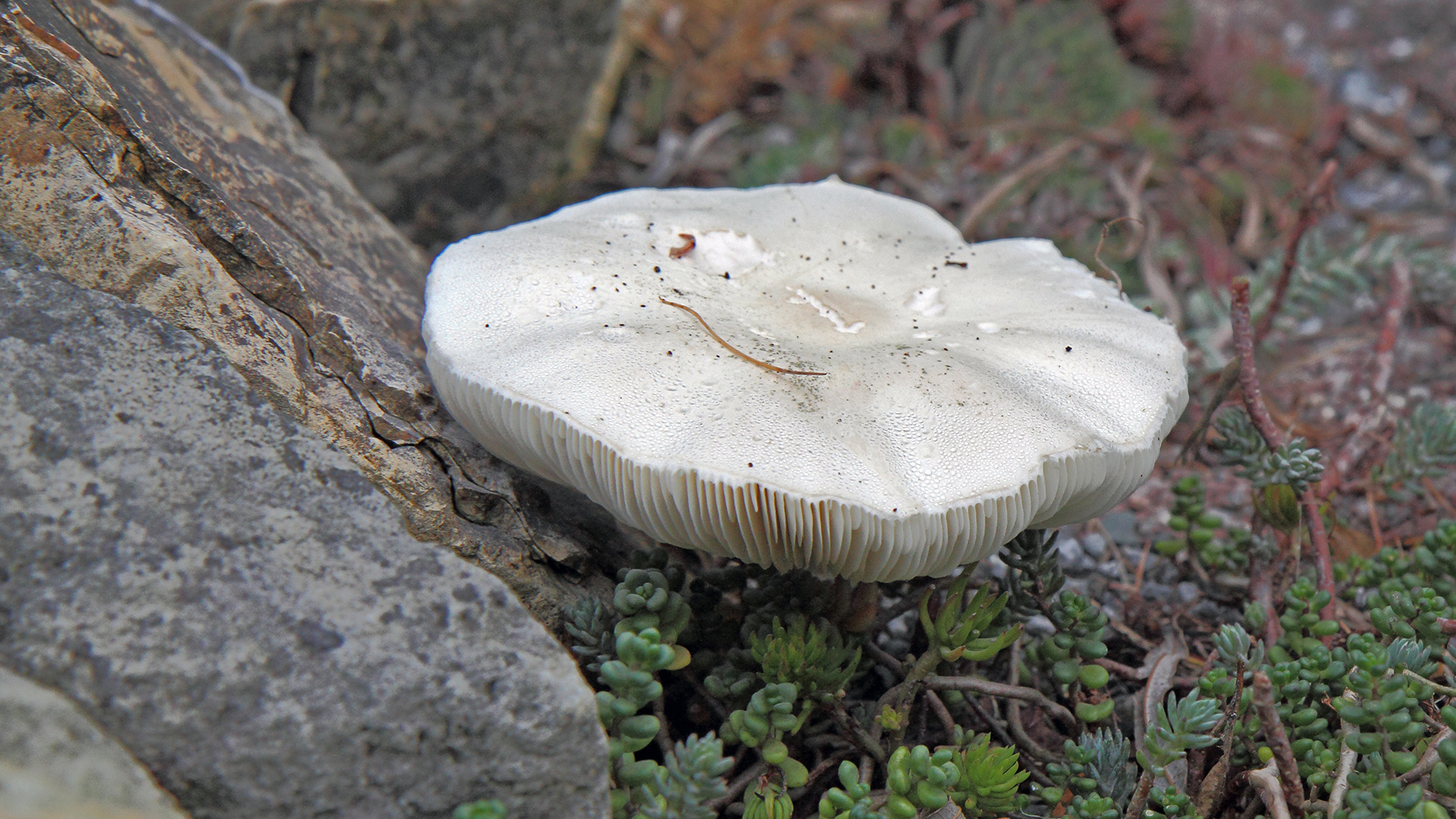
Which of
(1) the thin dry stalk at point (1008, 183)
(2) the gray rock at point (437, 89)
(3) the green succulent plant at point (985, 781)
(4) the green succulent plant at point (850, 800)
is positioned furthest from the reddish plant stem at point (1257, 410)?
(2) the gray rock at point (437, 89)

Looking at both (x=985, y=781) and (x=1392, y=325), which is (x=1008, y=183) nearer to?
(x=1392, y=325)

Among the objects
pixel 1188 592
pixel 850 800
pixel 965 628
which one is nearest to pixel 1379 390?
pixel 1188 592

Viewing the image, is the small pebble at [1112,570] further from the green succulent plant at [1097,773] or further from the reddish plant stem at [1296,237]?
the reddish plant stem at [1296,237]

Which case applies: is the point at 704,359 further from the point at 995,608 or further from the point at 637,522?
the point at 995,608

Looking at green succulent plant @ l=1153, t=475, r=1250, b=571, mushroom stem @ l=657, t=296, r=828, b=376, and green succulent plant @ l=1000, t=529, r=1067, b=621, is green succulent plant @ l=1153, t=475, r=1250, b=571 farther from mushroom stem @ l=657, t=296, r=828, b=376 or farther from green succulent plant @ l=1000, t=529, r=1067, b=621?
mushroom stem @ l=657, t=296, r=828, b=376

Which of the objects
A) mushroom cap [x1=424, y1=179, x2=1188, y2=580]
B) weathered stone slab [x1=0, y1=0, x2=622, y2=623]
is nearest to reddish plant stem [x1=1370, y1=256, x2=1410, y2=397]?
mushroom cap [x1=424, y1=179, x2=1188, y2=580]
